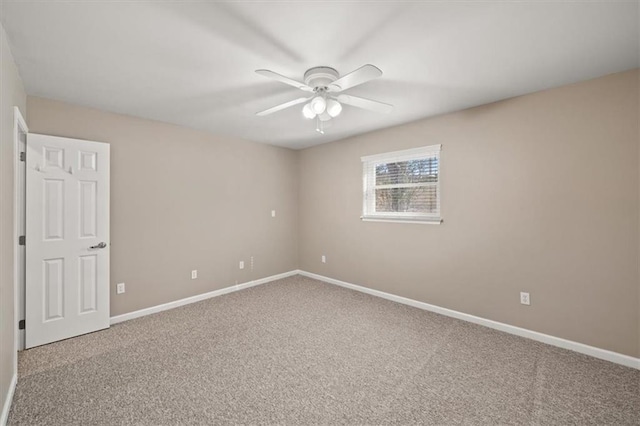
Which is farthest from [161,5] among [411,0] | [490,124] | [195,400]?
[490,124]

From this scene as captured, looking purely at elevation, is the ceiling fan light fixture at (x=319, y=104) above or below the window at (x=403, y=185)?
above

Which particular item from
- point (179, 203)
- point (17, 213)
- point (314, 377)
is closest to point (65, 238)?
point (17, 213)

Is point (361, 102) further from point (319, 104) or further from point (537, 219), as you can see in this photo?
point (537, 219)

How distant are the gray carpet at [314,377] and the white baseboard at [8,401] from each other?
40mm

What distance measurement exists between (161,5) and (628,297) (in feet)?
13.2

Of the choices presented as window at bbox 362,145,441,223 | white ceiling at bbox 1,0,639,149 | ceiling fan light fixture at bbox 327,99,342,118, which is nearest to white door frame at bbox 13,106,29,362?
white ceiling at bbox 1,0,639,149

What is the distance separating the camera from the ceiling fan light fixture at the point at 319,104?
215 cm

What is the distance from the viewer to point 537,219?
2.75 meters

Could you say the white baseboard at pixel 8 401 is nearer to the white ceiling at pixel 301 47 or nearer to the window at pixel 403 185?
the white ceiling at pixel 301 47

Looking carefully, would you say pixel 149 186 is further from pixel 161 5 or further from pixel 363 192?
pixel 363 192

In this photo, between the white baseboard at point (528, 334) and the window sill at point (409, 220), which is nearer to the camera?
the white baseboard at point (528, 334)

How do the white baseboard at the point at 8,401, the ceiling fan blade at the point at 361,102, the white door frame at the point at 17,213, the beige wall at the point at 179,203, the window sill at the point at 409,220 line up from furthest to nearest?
the window sill at the point at 409,220
the beige wall at the point at 179,203
the ceiling fan blade at the point at 361,102
the white door frame at the point at 17,213
the white baseboard at the point at 8,401

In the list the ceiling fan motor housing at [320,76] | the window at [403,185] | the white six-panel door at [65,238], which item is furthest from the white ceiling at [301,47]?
the window at [403,185]

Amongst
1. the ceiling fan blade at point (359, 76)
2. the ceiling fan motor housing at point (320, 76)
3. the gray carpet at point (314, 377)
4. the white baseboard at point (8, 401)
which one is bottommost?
the gray carpet at point (314, 377)
